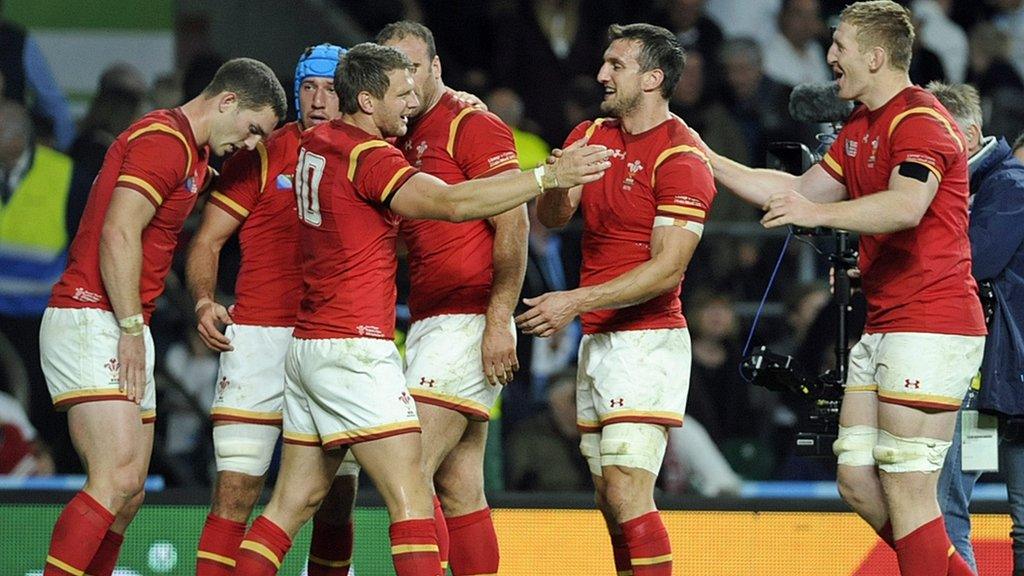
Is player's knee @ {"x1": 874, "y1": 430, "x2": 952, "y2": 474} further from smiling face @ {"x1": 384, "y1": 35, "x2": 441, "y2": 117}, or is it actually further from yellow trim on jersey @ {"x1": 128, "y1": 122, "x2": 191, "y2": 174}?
yellow trim on jersey @ {"x1": 128, "y1": 122, "x2": 191, "y2": 174}

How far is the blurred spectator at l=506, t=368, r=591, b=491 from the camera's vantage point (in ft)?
30.7

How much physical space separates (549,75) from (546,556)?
4.18 m

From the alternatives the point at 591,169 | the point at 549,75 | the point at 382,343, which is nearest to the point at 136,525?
the point at 382,343

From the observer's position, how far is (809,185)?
21.2ft

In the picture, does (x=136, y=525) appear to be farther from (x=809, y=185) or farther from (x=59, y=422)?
(x=809, y=185)

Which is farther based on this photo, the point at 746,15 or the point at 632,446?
the point at 746,15

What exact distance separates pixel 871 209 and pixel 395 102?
5.48 feet

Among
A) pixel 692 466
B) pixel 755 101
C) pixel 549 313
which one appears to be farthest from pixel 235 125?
pixel 755 101

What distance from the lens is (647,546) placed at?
6.23 meters

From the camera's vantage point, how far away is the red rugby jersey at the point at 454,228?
6434 mm

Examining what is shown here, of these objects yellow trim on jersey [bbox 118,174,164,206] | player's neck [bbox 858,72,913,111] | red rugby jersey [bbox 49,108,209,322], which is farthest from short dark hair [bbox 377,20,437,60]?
player's neck [bbox 858,72,913,111]

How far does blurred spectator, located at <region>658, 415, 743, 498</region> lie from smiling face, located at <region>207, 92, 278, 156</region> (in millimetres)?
3689

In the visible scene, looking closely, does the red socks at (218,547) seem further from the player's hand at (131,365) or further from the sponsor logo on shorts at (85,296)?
the sponsor logo on shorts at (85,296)

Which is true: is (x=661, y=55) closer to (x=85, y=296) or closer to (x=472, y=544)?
(x=472, y=544)
